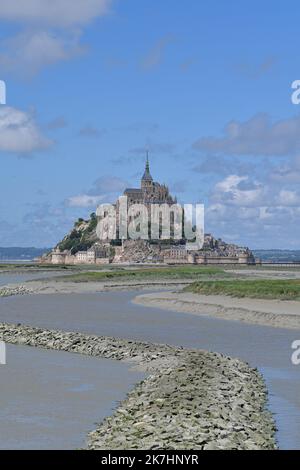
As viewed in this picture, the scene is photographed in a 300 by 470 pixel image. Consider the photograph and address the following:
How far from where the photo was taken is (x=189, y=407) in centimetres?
A: 1988

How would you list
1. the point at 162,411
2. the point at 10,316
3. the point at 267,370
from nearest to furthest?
1. the point at 162,411
2. the point at 267,370
3. the point at 10,316

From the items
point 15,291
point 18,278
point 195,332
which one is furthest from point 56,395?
point 18,278

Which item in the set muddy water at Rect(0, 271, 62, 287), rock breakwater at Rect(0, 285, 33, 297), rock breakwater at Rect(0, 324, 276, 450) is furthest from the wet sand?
muddy water at Rect(0, 271, 62, 287)

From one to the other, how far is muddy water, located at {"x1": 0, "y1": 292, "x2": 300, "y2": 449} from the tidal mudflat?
4.42 m

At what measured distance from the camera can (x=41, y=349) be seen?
34625 millimetres

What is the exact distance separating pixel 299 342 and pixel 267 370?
27.4ft

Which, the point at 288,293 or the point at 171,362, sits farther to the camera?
the point at 288,293

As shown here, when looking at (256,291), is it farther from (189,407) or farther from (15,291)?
(189,407)

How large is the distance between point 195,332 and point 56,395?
1946 cm

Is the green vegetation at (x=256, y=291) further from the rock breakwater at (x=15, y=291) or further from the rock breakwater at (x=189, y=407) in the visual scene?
the rock breakwater at (x=189, y=407)

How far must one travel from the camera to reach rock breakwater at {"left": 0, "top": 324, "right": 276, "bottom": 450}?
16797 mm

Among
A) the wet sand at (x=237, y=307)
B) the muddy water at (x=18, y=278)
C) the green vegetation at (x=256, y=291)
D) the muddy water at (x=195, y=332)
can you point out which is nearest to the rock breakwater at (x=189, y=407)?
the muddy water at (x=195, y=332)
